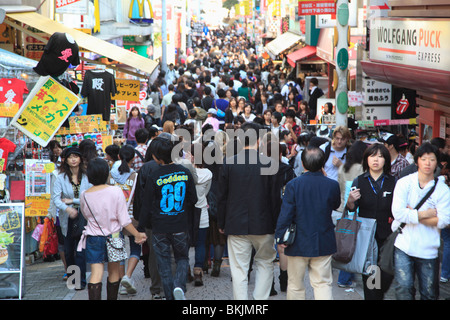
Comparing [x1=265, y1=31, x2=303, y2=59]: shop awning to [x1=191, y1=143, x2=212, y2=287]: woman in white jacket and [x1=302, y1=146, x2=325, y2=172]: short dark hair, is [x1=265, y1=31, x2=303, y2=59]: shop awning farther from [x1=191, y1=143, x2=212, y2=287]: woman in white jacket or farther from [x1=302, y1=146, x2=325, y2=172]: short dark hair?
[x1=302, y1=146, x2=325, y2=172]: short dark hair

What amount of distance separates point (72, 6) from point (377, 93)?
684 cm

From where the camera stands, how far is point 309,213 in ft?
20.4

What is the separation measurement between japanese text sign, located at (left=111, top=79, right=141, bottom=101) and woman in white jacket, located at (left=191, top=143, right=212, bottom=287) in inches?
209

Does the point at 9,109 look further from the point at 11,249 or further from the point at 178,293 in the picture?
the point at 178,293

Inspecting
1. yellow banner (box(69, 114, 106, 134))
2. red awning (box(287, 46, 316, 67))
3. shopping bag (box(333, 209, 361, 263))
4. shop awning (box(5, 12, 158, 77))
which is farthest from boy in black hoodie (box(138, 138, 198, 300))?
red awning (box(287, 46, 316, 67))

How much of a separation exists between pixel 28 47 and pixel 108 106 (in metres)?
1.93

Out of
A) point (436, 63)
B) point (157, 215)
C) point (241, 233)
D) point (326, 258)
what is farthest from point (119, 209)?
point (436, 63)

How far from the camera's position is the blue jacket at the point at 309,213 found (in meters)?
6.20

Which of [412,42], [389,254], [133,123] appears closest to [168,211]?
[389,254]

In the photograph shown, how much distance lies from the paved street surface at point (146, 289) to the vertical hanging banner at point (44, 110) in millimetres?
1790

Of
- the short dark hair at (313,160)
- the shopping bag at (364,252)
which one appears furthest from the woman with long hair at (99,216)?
the shopping bag at (364,252)

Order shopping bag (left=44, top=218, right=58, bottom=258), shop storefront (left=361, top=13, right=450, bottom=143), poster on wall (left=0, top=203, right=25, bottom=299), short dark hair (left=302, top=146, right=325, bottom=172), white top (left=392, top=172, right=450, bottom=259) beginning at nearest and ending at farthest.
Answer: white top (left=392, top=172, right=450, bottom=259), short dark hair (left=302, top=146, right=325, bottom=172), poster on wall (left=0, top=203, right=25, bottom=299), shop storefront (left=361, top=13, right=450, bottom=143), shopping bag (left=44, top=218, right=58, bottom=258)

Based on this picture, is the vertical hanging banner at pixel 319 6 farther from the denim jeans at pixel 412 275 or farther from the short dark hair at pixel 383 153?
the denim jeans at pixel 412 275

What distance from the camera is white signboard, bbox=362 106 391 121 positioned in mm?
12234
